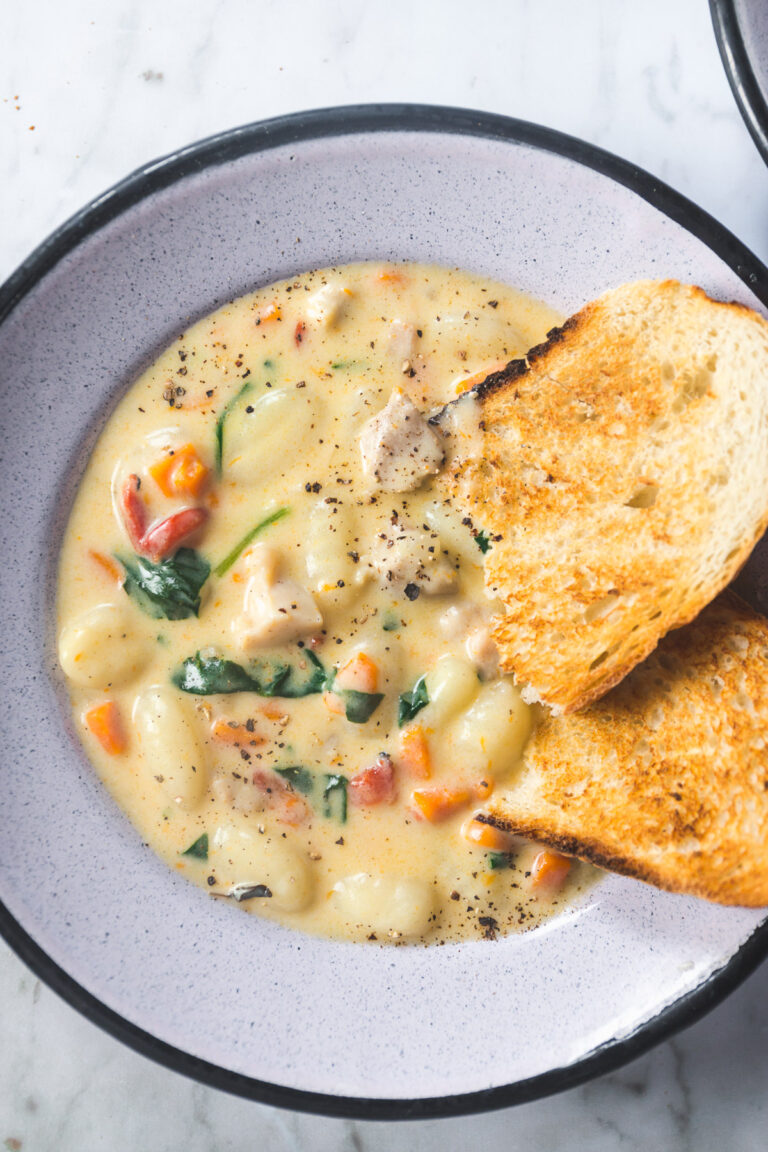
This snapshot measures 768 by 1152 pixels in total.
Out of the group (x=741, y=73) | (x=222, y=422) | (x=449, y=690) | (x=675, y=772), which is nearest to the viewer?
(x=741, y=73)

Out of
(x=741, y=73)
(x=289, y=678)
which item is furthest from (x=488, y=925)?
(x=741, y=73)

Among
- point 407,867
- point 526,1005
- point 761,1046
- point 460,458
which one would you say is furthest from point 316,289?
point 761,1046

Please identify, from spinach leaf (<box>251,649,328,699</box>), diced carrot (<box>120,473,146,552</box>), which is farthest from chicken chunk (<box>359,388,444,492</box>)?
diced carrot (<box>120,473,146,552</box>)

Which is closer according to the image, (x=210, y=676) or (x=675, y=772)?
(x=675, y=772)

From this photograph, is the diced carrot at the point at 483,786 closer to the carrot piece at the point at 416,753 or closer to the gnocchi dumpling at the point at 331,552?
the carrot piece at the point at 416,753

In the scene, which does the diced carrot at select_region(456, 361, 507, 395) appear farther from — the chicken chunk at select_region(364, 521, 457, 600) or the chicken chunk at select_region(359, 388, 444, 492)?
the chicken chunk at select_region(364, 521, 457, 600)

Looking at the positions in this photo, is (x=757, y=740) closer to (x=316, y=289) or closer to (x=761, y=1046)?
(x=761, y=1046)

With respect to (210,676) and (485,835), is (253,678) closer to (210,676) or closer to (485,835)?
(210,676)
